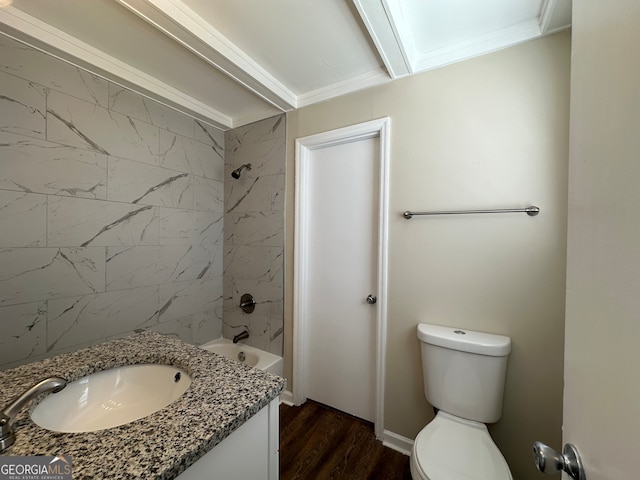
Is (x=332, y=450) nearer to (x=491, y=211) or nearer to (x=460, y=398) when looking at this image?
(x=460, y=398)

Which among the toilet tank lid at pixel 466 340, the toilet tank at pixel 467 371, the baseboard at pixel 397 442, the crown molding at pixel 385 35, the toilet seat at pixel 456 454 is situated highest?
the crown molding at pixel 385 35

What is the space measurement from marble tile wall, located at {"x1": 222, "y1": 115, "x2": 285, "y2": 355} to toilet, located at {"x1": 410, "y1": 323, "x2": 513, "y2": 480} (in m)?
1.17

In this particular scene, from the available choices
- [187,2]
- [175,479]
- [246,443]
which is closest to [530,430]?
[246,443]

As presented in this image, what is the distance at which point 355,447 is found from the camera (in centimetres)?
160

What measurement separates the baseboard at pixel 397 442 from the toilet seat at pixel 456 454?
1.50 ft

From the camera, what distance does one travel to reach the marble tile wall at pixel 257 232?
208 cm

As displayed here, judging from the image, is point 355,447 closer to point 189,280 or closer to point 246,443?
point 246,443

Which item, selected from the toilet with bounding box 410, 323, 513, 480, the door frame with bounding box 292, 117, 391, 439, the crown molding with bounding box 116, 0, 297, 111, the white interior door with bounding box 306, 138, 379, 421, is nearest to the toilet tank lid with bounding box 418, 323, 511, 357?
the toilet with bounding box 410, 323, 513, 480

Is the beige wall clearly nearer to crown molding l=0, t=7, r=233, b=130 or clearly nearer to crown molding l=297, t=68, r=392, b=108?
crown molding l=297, t=68, r=392, b=108

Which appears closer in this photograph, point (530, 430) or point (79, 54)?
point (530, 430)

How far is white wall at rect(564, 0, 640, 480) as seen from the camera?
1.07ft

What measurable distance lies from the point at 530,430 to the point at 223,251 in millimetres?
2445

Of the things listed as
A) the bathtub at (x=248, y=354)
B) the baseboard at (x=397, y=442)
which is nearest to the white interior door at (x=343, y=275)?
the baseboard at (x=397, y=442)

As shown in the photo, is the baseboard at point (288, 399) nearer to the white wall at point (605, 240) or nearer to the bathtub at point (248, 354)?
the bathtub at point (248, 354)
